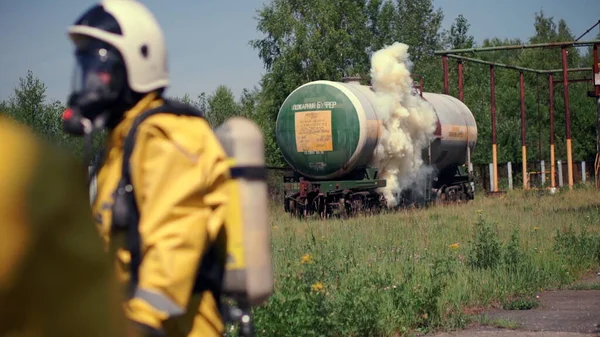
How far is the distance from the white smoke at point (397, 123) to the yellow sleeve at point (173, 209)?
71.9ft

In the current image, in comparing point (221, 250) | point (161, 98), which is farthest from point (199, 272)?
point (161, 98)

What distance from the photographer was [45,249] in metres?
1.47

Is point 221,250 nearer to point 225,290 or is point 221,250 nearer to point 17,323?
point 225,290

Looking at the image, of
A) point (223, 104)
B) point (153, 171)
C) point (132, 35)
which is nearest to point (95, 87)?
point (132, 35)

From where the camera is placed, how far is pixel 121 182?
2.74 metres

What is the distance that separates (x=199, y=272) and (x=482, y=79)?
78623 millimetres

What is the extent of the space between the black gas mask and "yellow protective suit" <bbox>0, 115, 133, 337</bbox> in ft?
4.20

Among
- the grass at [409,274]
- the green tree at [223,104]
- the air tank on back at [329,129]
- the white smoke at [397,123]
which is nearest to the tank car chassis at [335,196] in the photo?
the air tank on back at [329,129]

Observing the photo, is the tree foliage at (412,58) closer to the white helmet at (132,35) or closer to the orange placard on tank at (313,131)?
the orange placard on tank at (313,131)

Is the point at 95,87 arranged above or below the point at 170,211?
above

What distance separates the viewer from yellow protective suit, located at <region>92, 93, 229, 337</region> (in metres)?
2.53

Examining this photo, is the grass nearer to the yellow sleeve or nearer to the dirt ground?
the dirt ground

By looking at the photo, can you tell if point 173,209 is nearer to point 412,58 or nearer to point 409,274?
point 409,274

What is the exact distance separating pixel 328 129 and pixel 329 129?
0.02m
